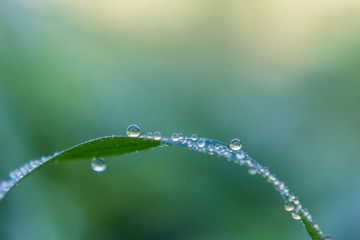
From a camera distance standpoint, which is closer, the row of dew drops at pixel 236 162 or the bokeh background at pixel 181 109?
the row of dew drops at pixel 236 162

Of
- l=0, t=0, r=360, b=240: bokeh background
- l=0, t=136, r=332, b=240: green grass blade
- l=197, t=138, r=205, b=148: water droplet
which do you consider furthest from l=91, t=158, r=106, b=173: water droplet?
l=0, t=0, r=360, b=240: bokeh background

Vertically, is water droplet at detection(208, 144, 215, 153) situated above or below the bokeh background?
below

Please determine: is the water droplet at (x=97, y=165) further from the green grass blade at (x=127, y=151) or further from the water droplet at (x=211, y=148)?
the water droplet at (x=211, y=148)

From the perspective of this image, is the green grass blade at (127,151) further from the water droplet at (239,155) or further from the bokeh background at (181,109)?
the bokeh background at (181,109)

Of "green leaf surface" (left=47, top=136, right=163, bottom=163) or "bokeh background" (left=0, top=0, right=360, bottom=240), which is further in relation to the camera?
"bokeh background" (left=0, top=0, right=360, bottom=240)

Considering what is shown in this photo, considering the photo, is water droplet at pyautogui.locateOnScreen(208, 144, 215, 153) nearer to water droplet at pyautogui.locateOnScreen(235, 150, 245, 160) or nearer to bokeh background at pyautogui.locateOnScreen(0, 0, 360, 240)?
water droplet at pyautogui.locateOnScreen(235, 150, 245, 160)

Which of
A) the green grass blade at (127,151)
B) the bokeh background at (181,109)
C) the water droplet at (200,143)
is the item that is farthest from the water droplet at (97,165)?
the bokeh background at (181,109)

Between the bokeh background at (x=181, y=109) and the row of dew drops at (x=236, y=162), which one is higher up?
the bokeh background at (x=181, y=109)

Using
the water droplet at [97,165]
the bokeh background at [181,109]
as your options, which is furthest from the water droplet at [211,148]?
the bokeh background at [181,109]

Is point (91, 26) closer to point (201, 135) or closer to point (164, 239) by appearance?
point (201, 135)

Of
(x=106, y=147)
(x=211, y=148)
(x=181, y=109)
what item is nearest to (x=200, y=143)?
(x=211, y=148)
